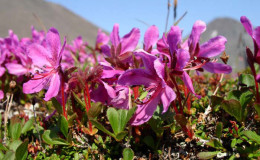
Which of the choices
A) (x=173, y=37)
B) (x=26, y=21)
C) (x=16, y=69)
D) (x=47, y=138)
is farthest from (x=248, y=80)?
(x=26, y=21)

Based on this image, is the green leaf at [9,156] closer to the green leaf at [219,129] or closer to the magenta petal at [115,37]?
the magenta petal at [115,37]

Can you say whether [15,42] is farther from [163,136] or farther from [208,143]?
[208,143]

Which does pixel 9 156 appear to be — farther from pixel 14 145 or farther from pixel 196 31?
pixel 196 31

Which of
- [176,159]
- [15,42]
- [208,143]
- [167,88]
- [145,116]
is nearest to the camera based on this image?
[167,88]

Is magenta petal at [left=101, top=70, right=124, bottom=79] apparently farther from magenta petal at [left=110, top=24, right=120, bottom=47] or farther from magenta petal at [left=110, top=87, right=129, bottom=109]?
magenta petal at [left=110, top=24, right=120, bottom=47]

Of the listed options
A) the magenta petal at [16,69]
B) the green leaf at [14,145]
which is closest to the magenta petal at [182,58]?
the green leaf at [14,145]

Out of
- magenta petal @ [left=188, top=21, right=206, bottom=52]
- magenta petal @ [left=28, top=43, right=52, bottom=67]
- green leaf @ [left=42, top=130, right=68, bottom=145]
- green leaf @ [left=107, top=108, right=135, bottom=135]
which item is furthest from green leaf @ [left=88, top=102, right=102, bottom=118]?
magenta petal @ [left=188, top=21, right=206, bottom=52]

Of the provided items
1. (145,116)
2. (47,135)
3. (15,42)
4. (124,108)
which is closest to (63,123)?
(47,135)
